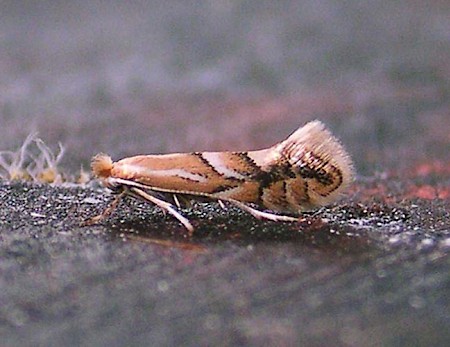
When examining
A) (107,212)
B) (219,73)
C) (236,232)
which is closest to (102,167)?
(107,212)

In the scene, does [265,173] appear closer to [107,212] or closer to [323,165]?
[323,165]

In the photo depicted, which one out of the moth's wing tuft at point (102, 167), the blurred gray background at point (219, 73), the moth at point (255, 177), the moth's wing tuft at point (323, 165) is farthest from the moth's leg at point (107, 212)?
the blurred gray background at point (219, 73)

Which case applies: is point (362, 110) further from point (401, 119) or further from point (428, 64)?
point (428, 64)

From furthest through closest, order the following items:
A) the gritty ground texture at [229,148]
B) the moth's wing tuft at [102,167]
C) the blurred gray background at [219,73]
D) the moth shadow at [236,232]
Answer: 1. the blurred gray background at [219,73]
2. the moth's wing tuft at [102,167]
3. the moth shadow at [236,232]
4. the gritty ground texture at [229,148]

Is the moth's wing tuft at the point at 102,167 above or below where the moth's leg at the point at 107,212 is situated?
above

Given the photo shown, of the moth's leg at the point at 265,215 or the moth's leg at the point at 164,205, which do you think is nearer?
the moth's leg at the point at 164,205

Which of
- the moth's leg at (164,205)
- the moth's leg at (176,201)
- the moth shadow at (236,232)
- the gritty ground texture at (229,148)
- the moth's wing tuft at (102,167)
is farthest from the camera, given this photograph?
the moth's wing tuft at (102,167)

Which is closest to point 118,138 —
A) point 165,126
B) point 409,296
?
point 165,126

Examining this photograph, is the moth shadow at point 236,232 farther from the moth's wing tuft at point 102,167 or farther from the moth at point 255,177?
the moth's wing tuft at point 102,167
